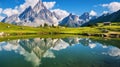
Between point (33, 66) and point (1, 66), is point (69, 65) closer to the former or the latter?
point (33, 66)

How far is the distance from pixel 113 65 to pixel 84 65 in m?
7.35

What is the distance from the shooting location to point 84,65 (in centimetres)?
5700

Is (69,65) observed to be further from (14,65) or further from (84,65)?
(14,65)

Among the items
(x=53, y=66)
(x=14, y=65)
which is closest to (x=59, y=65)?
(x=53, y=66)

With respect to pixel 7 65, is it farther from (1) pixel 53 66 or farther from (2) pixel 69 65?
(2) pixel 69 65

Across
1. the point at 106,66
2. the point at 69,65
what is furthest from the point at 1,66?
the point at 106,66

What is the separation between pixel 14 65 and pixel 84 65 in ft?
58.8

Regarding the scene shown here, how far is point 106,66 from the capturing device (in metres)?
55.5

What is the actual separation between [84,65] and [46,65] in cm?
971

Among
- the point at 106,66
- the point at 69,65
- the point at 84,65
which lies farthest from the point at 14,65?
the point at 106,66

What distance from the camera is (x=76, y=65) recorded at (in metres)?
56.9

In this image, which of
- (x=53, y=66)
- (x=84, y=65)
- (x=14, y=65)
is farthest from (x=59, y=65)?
(x=14, y=65)

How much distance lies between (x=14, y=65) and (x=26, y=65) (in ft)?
10.1

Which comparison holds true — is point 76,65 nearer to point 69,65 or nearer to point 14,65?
point 69,65
